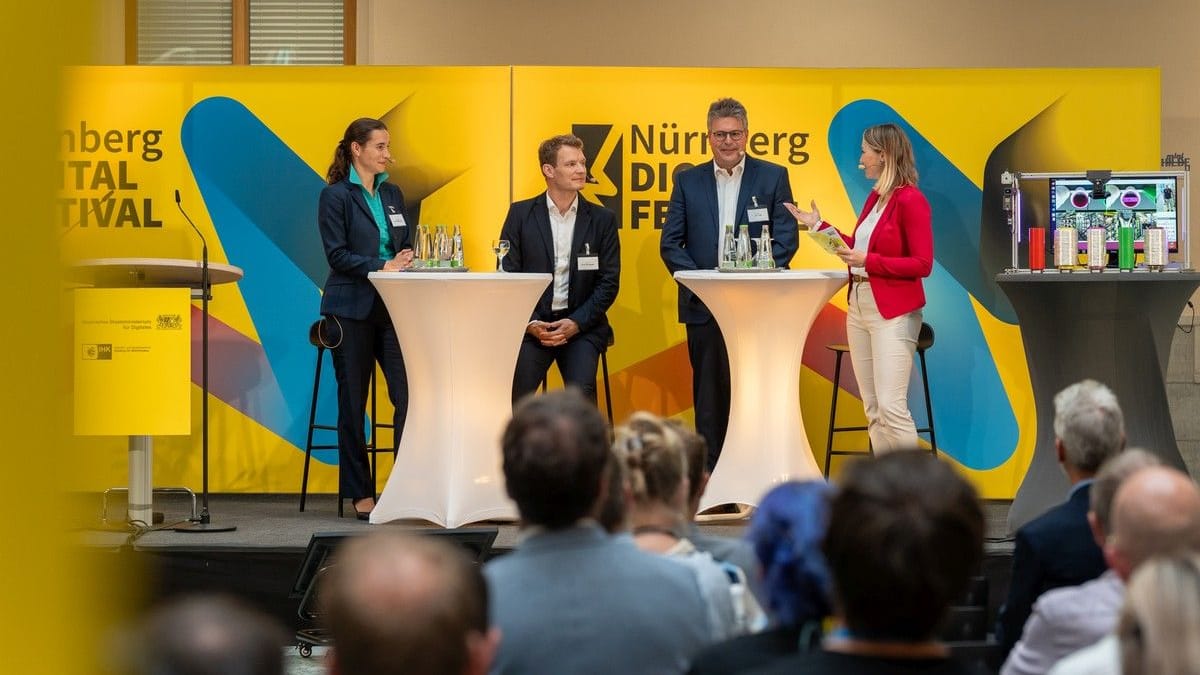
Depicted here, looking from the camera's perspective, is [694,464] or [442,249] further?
[442,249]

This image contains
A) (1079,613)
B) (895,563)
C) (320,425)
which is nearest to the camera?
(895,563)

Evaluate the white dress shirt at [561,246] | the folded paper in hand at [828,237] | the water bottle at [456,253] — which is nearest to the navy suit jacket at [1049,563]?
the folded paper in hand at [828,237]

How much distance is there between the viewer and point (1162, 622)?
4.54 ft

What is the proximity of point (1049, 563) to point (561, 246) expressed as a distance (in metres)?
3.86

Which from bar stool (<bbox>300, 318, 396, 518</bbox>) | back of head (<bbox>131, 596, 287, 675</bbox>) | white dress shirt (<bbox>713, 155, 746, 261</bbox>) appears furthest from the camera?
white dress shirt (<bbox>713, 155, 746, 261</bbox>)

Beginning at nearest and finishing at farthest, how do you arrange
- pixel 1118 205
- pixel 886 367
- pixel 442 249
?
1. pixel 1118 205
2. pixel 442 249
3. pixel 886 367

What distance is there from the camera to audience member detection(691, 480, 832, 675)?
1998 millimetres

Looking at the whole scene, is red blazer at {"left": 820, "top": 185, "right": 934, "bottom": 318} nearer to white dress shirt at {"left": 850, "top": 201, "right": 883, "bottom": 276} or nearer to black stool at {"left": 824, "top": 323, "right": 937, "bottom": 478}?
white dress shirt at {"left": 850, "top": 201, "right": 883, "bottom": 276}

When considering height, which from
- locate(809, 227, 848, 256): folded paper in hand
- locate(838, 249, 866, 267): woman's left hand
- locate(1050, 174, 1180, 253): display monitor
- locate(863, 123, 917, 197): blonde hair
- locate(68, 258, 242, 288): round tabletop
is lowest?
locate(68, 258, 242, 288): round tabletop

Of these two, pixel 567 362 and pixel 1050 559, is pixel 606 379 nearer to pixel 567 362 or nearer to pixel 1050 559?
pixel 567 362

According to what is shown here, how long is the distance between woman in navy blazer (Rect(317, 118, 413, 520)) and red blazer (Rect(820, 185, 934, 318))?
2.04m

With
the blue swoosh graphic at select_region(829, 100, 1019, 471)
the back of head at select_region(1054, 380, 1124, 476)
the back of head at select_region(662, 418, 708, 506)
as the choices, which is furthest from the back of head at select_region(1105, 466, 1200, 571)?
the blue swoosh graphic at select_region(829, 100, 1019, 471)

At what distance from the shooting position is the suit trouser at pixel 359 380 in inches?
255

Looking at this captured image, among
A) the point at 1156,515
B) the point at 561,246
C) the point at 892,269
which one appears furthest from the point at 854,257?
the point at 1156,515
